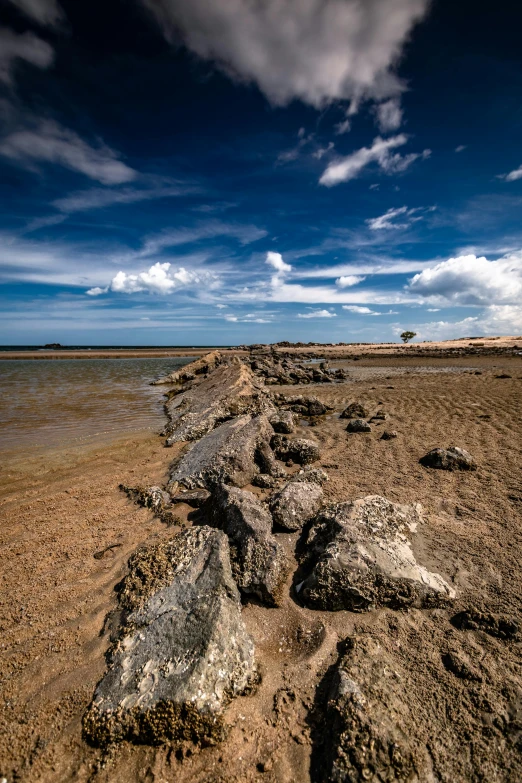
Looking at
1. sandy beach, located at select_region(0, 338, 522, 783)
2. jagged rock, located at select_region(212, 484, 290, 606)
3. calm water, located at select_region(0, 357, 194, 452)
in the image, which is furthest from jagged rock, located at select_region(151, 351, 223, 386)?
jagged rock, located at select_region(212, 484, 290, 606)

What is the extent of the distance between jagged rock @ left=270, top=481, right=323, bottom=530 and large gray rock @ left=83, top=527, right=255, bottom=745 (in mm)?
1358

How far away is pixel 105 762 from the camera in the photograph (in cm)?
248

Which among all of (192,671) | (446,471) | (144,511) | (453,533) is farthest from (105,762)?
(446,471)

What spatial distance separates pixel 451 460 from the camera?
285 inches

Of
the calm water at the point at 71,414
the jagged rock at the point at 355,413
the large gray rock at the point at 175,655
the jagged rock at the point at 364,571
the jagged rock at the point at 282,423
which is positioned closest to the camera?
the large gray rock at the point at 175,655

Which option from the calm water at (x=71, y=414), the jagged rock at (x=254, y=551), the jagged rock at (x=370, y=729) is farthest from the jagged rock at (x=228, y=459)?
the calm water at (x=71, y=414)

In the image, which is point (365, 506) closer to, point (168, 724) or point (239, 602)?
point (239, 602)

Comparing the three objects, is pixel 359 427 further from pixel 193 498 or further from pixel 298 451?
pixel 193 498

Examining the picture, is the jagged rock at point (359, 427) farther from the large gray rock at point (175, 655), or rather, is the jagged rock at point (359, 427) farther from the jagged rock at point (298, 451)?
the large gray rock at point (175, 655)

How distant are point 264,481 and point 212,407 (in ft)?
16.6

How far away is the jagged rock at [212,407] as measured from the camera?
10.3 meters

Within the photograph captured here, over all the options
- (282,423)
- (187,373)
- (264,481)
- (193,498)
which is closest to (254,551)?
(193,498)

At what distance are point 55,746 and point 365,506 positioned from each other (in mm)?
3944

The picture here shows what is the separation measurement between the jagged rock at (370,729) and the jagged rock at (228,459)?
4063 mm
